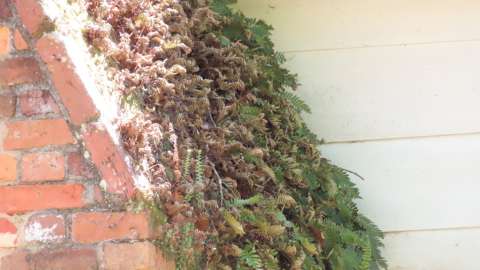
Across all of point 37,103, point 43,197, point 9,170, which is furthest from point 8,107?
point 43,197

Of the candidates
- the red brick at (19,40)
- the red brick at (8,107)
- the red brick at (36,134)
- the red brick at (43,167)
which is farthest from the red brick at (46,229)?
the red brick at (19,40)

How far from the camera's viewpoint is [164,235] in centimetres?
198

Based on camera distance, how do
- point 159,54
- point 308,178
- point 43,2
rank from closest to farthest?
1. point 43,2
2. point 159,54
3. point 308,178

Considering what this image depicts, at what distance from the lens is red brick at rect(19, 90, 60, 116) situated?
1.95m

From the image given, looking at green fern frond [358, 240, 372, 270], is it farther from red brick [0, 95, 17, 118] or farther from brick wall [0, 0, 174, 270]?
red brick [0, 95, 17, 118]

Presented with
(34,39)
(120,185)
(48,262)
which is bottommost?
(48,262)

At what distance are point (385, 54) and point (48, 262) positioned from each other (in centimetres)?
191

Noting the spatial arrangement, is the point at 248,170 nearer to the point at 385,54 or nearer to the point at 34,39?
the point at 34,39

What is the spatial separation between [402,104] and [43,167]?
1819 millimetres

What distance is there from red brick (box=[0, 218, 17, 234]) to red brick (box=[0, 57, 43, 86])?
0.44 metres

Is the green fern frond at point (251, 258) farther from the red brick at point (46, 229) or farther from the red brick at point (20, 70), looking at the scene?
the red brick at point (20, 70)

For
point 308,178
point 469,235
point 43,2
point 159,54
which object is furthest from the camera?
point 469,235

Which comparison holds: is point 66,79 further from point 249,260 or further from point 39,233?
point 249,260

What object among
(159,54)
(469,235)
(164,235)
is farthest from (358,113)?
(164,235)
